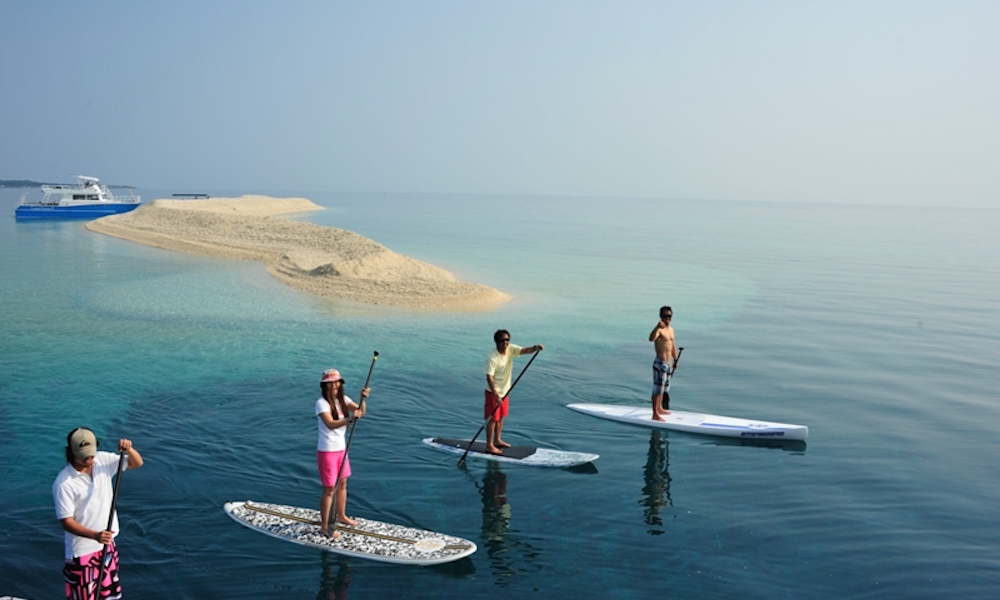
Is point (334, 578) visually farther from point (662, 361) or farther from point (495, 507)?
point (662, 361)

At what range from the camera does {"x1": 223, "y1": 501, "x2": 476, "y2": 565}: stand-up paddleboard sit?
8.94 m

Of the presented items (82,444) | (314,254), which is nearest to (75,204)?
(314,254)

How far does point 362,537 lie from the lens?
927 centimetres

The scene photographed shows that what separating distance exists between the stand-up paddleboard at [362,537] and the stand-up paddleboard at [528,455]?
2892 millimetres

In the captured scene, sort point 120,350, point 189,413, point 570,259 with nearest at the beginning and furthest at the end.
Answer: point 189,413 < point 120,350 < point 570,259

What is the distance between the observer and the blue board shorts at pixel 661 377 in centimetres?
1455

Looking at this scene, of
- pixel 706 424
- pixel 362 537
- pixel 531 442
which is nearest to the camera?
pixel 362 537

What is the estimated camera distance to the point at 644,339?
23.4 metres

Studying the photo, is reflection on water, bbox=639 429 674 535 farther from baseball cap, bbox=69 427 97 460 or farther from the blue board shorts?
baseball cap, bbox=69 427 97 460

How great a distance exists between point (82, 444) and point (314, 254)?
33.4 metres

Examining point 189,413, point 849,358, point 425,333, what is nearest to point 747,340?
point 849,358

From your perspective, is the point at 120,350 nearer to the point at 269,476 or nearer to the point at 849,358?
the point at 269,476

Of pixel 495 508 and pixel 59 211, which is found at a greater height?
pixel 59 211

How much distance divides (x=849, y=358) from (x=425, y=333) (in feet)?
38.9
